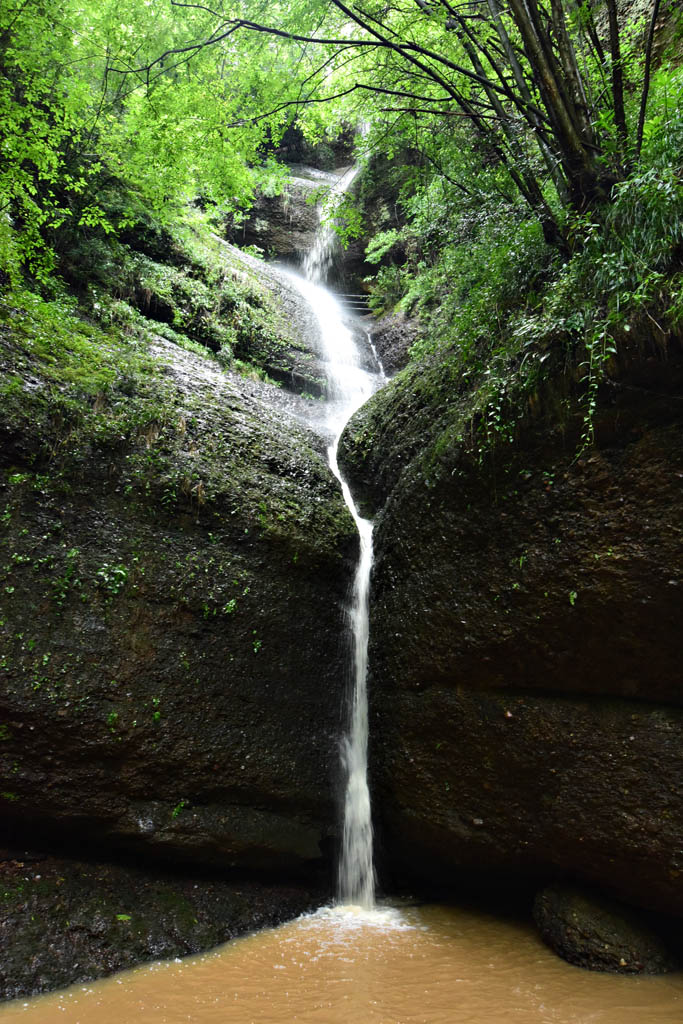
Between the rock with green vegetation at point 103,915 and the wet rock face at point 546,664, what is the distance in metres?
1.51

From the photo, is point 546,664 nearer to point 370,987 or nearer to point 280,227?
point 370,987

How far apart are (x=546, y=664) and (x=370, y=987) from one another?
240 cm

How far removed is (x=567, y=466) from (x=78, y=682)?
4283mm

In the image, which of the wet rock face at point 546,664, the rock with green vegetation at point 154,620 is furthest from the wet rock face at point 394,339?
the wet rock face at point 546,664

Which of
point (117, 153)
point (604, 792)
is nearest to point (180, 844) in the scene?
point (604, 792)

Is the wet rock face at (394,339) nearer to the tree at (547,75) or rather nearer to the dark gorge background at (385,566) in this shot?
the dark gorge background at (385,566)

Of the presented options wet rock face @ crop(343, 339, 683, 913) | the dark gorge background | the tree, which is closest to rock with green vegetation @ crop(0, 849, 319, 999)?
the dark gorge background

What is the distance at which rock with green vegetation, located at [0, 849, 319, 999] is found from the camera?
3502mm

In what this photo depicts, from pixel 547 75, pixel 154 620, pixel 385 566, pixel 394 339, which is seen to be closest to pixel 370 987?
pixel 154 620

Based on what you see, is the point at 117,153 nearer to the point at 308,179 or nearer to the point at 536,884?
the point at 536,884

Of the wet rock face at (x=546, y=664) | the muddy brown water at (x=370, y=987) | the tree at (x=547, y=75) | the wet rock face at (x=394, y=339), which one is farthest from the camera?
the wet rock face at (x=394, y=339)

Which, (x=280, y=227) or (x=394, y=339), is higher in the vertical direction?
(x=280, y=227)

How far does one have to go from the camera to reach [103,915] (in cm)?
387

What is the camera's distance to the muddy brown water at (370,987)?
2.87m
